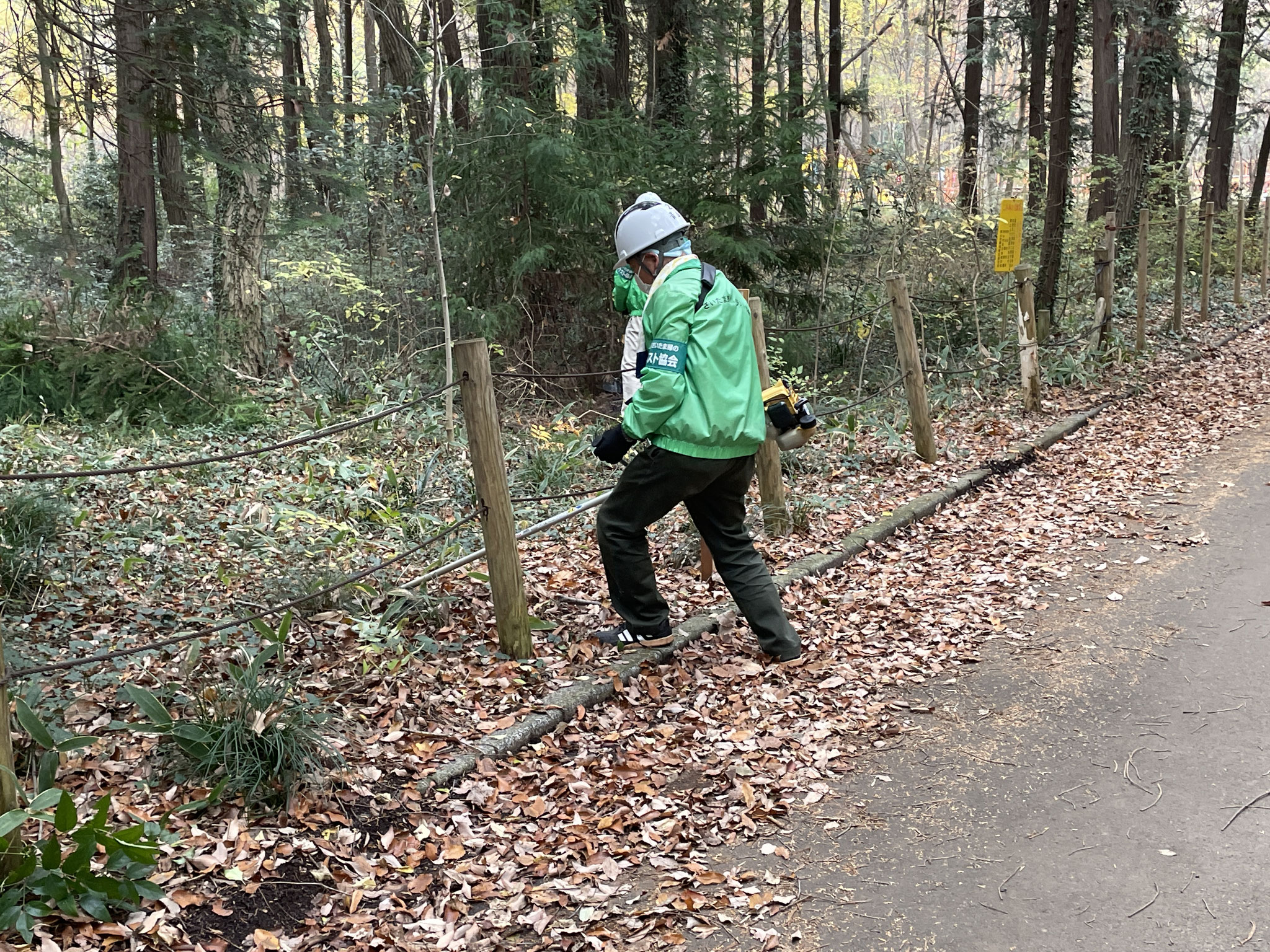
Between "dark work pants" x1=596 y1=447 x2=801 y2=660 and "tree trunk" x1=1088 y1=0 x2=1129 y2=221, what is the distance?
39.4 ft

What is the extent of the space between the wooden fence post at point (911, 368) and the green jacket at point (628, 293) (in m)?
3.83

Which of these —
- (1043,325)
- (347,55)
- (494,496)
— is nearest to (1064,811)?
(494,496)

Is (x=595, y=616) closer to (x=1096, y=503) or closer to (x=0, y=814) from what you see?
(x=0, y=814)

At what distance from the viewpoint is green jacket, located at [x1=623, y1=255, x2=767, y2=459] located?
4355 mm

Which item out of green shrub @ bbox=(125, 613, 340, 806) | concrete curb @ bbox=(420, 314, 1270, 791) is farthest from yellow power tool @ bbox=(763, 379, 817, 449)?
green shrub @ bbox=(125, 613, 340, 806)

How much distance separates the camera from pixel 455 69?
10.4 metres

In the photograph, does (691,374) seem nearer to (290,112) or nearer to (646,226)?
(646,226)

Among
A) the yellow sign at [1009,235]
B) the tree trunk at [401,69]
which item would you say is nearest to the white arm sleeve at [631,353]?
the yellow sign at [1009,235]

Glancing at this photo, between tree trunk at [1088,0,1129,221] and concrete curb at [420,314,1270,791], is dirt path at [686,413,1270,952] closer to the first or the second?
concrete curb at [420,314,1270,791]

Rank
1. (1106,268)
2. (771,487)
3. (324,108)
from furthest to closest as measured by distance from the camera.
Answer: (1106,268) → (324,108) → (771,487)

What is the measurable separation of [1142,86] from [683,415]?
15658 mm

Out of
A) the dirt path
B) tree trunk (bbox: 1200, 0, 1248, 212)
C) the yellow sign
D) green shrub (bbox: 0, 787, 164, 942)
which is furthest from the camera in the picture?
tree trunk (bbox: 1200, 0, 1248, 212)

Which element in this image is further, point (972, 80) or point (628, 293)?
point (972, 80)

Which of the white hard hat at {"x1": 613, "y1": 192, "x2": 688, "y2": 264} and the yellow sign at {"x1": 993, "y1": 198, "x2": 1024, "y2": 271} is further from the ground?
the yellow sign at {"x1": 993, "y1": 198, "x2": 1024, "y2": 271}
